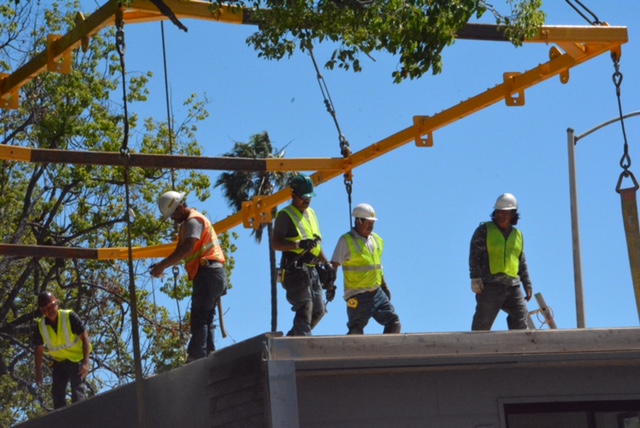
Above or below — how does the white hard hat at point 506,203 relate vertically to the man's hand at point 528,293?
above

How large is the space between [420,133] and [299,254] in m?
3.89

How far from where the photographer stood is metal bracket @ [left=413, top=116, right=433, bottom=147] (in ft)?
48.7

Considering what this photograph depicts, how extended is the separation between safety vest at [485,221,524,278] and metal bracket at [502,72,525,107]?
2244 millimetres

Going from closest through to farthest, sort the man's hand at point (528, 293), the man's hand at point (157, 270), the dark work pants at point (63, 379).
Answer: the man's hand at point (157, 270), the man's hand at point (528, 293), the dark work pants at point (63, 379)

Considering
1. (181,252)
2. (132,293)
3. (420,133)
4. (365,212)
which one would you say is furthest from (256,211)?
(132,293)

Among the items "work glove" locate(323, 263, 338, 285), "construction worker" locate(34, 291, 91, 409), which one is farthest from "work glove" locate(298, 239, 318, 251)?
"construction worker" locate(34, 291, 91, 409)

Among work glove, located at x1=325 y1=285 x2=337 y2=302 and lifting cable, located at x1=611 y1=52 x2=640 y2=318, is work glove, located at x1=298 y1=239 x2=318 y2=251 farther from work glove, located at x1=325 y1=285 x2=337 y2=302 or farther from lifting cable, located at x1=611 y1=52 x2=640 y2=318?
lifting cable, located at x1=611 y1=52 x2=640 y2=318

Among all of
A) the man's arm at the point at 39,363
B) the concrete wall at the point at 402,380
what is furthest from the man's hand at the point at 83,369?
the concrete wall at the point at 402,380

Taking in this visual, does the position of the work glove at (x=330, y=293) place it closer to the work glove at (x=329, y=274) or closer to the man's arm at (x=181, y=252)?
the work glove at (x=329, y=274)

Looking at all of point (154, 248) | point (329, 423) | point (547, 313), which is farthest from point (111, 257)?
point (329, 423)

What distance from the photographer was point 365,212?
486 inches

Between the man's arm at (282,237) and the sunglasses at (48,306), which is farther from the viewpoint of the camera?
the sunglasses at (48,306)

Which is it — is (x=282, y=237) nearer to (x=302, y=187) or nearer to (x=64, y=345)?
(x=302, y=187)

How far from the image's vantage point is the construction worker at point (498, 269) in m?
11.9
